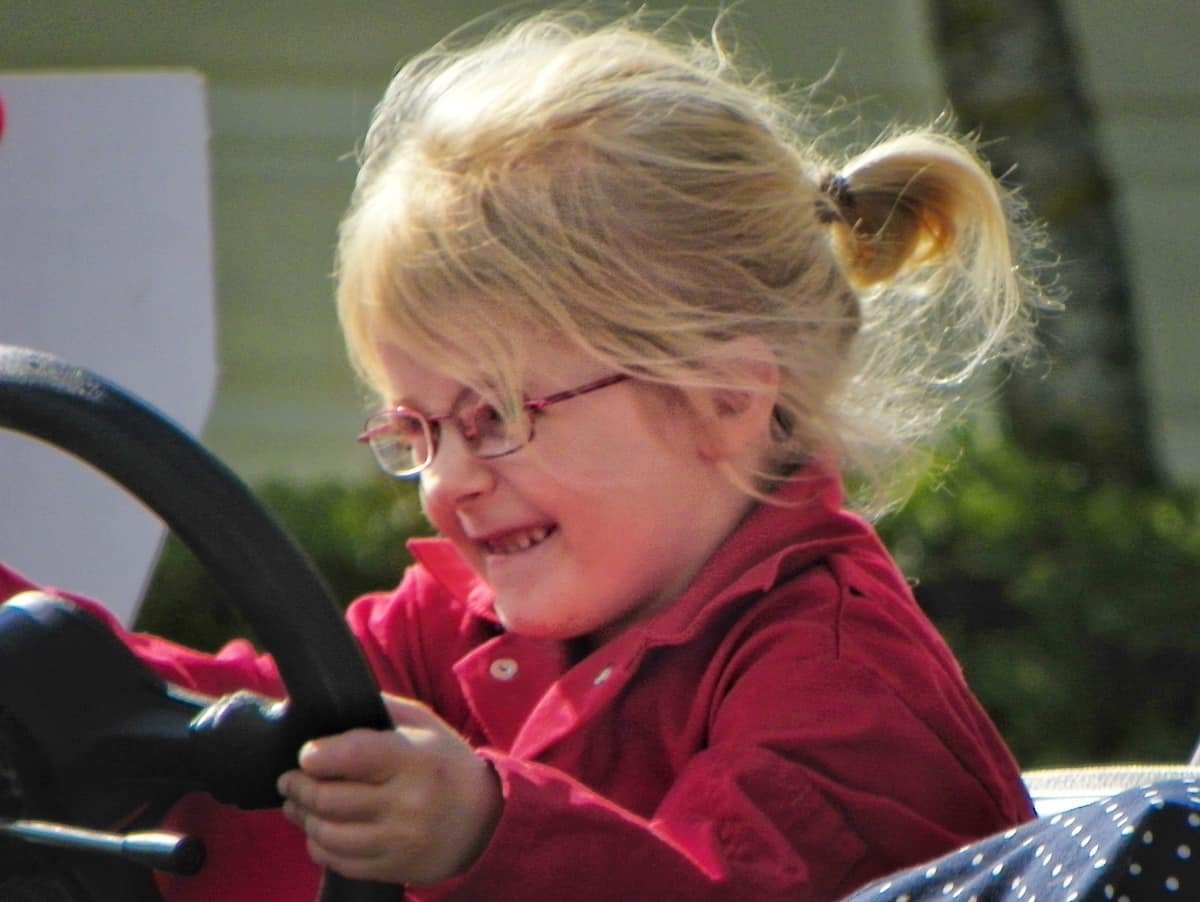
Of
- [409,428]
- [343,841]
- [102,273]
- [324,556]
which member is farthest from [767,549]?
[324,556]

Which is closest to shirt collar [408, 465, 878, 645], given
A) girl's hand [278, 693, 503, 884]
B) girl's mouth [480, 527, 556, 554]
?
girl's mouth [480, 527, 556, 554]

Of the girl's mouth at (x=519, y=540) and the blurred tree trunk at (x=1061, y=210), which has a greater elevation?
the girl's mouth at (x=519, y=540)

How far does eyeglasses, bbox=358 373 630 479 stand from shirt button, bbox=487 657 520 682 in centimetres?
23

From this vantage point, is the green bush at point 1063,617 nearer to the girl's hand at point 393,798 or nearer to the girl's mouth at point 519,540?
the girl's mouth at point 519,540

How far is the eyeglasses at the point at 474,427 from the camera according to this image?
1826 mm

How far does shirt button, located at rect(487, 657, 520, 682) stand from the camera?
6.63ft

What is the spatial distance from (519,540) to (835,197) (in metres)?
0.56

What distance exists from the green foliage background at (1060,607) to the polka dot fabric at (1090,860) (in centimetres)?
344

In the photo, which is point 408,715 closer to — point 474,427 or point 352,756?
point 352,756

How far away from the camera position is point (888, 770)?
1.67m

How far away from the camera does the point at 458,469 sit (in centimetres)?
184

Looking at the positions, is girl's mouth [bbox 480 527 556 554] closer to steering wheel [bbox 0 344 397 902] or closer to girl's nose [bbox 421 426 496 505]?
girl's nose [bbox 421 426 496 505]

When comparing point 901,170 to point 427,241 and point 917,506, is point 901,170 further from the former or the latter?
point 917,506

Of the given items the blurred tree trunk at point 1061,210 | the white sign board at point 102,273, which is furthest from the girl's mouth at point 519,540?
the blurred tree trunk at point 1061,210
